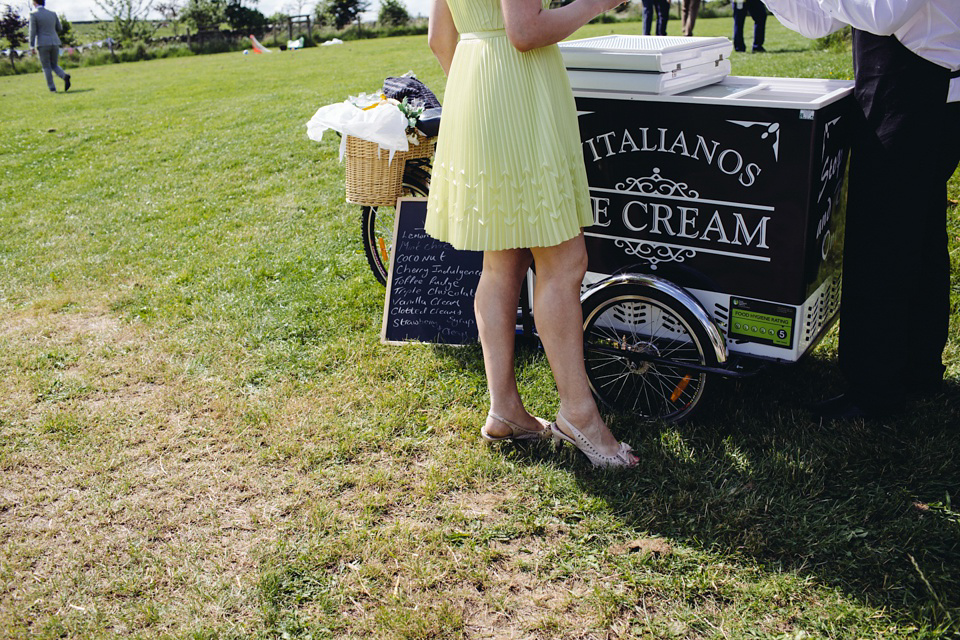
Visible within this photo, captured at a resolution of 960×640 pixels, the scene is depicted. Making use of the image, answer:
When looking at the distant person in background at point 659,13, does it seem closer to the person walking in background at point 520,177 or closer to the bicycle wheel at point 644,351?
the bicycle wheel at point 644,351

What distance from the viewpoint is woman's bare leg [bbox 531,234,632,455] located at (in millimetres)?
2482

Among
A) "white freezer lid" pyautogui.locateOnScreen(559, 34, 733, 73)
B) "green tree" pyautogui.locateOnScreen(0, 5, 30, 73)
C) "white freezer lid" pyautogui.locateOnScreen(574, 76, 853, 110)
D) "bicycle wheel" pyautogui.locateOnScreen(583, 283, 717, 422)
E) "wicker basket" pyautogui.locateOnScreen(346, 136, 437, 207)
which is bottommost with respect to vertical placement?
"bicycle wheel" pyautogui.locateOnScreen(583, 283, 717, 422)

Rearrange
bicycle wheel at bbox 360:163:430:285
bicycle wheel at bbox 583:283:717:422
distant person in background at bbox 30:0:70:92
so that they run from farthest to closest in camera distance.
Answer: distant person in background at bbox 30:0:70:92, bicycle wheel at bbox 360:163:430:285, bicycle wheel at bbox 583:283:717:422

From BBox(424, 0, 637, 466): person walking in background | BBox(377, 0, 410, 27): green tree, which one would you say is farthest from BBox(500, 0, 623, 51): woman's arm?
BBox(377, 0, 410, 27): green tree

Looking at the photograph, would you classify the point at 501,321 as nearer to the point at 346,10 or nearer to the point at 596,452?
the point at 596,452

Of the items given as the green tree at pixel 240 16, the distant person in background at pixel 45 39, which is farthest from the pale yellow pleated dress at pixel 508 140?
the green tree at pixel 240 16

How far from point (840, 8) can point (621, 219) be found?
916mm

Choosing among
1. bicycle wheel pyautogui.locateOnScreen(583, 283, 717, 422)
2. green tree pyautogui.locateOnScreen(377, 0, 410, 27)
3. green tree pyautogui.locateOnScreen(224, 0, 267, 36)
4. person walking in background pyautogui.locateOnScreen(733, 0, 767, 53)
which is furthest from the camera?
green tree pyautogui.locateOnScreen(224, 0, 267, 36)

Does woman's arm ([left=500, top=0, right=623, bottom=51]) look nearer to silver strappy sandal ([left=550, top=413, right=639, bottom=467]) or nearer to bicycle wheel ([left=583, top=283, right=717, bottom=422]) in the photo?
bicycle wheel ([left=583, top=283, right=717, bottom=422])

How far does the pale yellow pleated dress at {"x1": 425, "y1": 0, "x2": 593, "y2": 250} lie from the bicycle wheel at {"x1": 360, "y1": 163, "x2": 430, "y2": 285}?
1312 mm

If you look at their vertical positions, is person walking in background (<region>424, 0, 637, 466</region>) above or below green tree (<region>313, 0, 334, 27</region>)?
below

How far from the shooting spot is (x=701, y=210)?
257 cm

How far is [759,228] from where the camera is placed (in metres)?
2.48

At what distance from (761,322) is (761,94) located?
2.51ft
